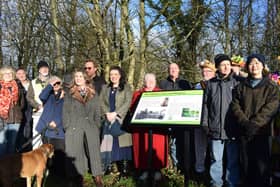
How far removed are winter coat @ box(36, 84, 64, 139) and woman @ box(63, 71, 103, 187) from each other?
52cm

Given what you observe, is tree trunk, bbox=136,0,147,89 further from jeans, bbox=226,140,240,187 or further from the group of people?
jeans, bbox=226,140,240,187

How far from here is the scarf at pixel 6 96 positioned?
23.2ft

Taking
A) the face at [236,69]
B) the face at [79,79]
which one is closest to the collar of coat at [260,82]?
the face at [236,69]

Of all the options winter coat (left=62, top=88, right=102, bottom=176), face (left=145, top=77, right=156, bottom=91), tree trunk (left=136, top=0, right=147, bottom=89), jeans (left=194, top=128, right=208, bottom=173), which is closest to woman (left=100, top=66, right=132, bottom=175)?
face (left=145, top=77, right=156, bottom=91)

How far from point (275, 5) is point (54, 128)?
58.6 feet

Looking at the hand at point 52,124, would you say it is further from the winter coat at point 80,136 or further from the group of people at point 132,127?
the winter coat at point 80,136

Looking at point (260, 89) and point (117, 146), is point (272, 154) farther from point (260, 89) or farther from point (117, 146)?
point (117, 146)

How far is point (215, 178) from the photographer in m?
5.95

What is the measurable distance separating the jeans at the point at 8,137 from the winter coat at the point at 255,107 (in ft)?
12.9

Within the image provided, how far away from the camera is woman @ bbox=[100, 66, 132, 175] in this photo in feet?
21.6

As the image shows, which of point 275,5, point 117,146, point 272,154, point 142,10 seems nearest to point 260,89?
point 272,154

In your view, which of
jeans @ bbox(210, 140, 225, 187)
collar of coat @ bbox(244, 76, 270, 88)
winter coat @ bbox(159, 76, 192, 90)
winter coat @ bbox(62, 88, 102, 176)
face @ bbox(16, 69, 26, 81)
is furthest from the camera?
face @ bbox(16, 69, 26, 81)

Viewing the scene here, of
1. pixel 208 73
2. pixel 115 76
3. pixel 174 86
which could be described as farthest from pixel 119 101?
pixel 208 73

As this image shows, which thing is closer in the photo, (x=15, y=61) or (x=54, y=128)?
(x=54, y=128)
